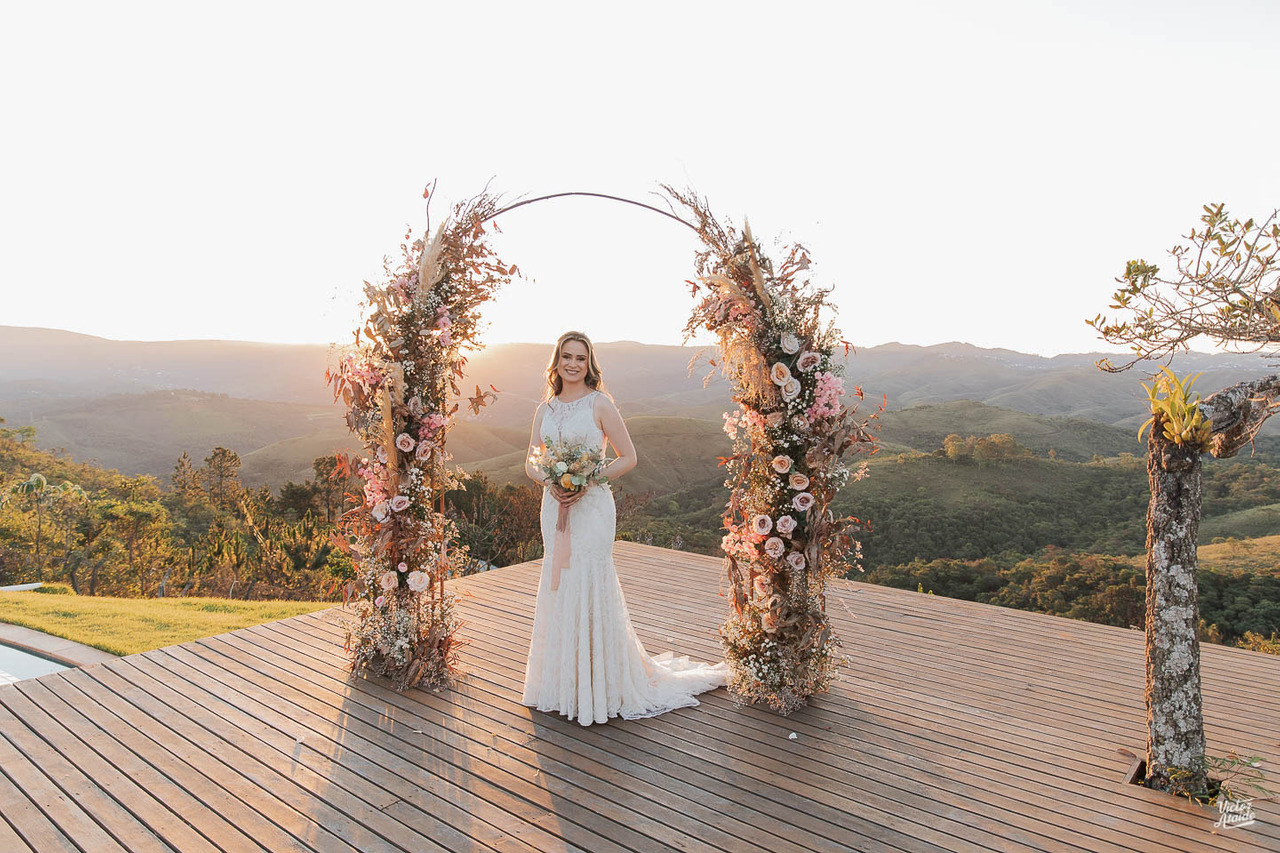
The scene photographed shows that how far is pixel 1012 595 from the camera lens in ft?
31.2

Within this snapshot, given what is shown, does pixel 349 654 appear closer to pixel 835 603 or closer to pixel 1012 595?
pixel 835 603

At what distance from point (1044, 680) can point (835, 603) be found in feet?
5.93

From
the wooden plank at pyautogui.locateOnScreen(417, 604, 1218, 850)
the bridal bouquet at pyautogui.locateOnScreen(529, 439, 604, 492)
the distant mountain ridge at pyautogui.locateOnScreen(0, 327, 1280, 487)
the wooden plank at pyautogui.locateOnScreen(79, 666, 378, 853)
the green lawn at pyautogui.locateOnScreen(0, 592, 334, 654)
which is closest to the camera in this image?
the wooden plank at pyautogui.locateOnScreen(79, 666, 378, 853)

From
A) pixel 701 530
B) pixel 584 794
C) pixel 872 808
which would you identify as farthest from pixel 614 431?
pixel 701 530

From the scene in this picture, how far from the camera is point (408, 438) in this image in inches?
201

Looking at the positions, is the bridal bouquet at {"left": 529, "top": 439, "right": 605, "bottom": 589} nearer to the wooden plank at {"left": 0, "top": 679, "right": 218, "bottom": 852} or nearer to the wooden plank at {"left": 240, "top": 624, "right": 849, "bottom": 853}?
the wooden plank at {"left": 240, "top": 624, "right": 849, "bottom": 853}

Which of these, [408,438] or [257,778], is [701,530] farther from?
[257,778]

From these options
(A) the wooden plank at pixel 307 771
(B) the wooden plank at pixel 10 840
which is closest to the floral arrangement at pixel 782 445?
(A) the wooden plank at pixel 307 771

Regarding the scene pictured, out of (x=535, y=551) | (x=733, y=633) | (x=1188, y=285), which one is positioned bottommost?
(x=535, y=551)

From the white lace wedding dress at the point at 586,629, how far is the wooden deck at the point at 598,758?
6.0 inches

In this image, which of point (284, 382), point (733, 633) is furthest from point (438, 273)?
point (284, 382)

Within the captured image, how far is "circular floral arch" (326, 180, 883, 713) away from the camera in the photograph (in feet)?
15.3

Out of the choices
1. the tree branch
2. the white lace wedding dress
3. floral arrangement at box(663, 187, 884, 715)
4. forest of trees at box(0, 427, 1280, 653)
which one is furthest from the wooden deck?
forest of trees at box(0, 427, 1280, 653)

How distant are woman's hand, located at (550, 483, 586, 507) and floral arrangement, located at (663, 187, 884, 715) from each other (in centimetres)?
91
